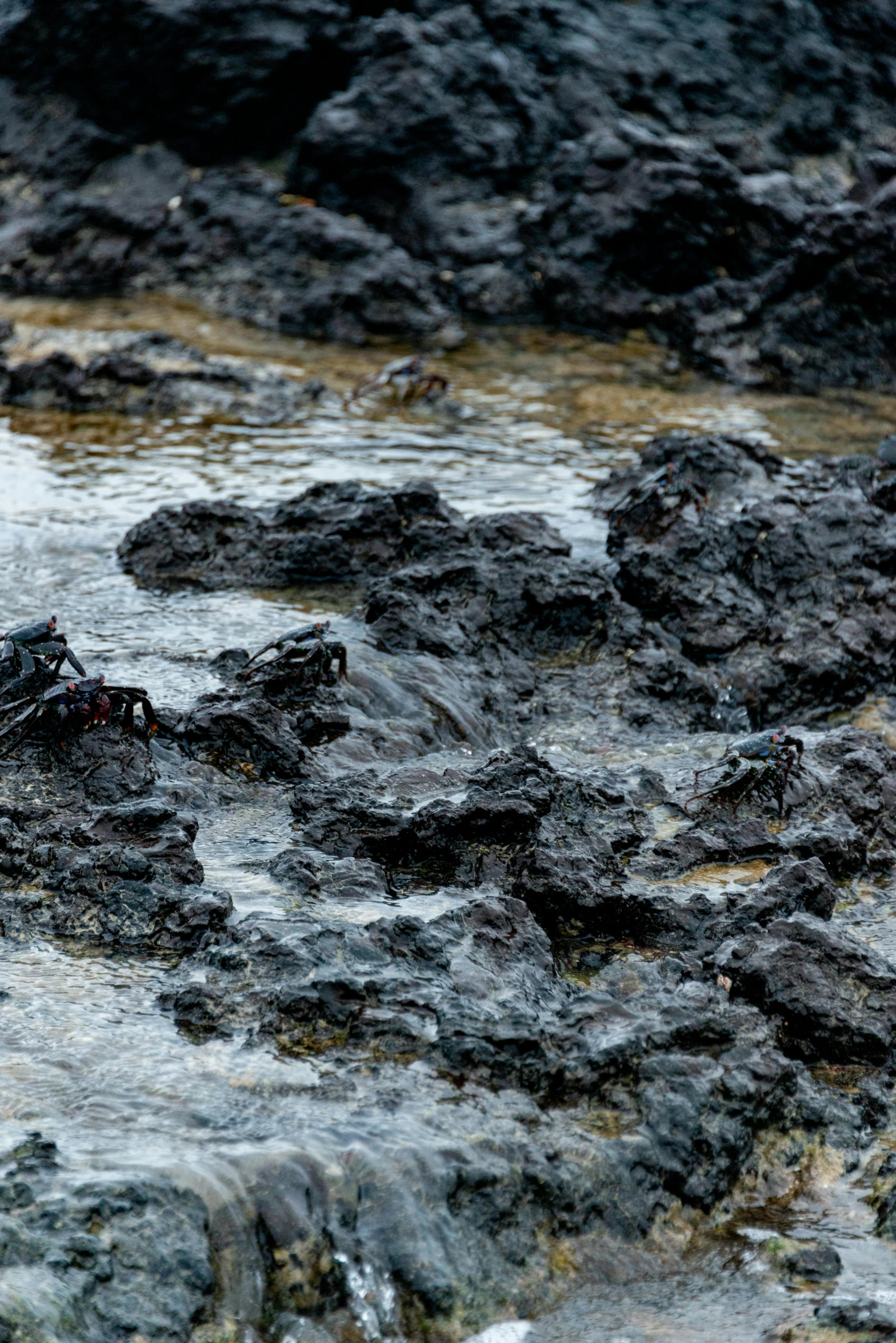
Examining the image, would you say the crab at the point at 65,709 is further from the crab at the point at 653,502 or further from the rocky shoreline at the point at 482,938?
the crab at the point at 653,502

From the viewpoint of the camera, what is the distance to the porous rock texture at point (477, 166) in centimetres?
1470

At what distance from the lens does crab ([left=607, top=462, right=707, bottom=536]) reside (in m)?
8.26

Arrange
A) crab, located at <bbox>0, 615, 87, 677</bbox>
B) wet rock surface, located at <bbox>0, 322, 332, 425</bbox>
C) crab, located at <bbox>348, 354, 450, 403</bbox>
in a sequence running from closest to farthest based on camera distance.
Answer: crab, located at <bbox>0, 615, 87, 677</bbox> < wet rock surface, located at <bbox>0, 322, 332, 425</bbox> < crab, located at <bbox>348, 354, 450, 403</bbox>

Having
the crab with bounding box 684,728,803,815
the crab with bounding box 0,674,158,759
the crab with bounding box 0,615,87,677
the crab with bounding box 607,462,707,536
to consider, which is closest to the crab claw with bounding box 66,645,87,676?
the crab with bounding box 0,615,87,677

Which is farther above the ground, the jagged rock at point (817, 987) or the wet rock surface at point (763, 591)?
the jagged rock at point (817, 987)

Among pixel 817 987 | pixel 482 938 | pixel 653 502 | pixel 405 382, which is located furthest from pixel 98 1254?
pixel 405 382

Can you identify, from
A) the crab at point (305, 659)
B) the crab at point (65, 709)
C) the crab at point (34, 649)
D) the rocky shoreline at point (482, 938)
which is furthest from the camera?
the crab at point (305, 659)

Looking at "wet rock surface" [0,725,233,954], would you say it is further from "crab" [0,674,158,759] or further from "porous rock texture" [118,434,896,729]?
"porous rock texture" [118,434,896,729]

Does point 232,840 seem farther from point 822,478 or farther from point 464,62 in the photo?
point 464,62

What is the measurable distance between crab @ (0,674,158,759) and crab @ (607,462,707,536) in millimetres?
4167

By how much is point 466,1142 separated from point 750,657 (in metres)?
4.25

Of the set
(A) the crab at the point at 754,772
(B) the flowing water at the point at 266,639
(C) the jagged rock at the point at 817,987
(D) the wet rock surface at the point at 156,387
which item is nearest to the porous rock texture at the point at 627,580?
(B) the flowing water at the point at 266,639

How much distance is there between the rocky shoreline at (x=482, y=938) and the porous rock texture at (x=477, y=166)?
7.63 meters

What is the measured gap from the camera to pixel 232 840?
4.79 meters
